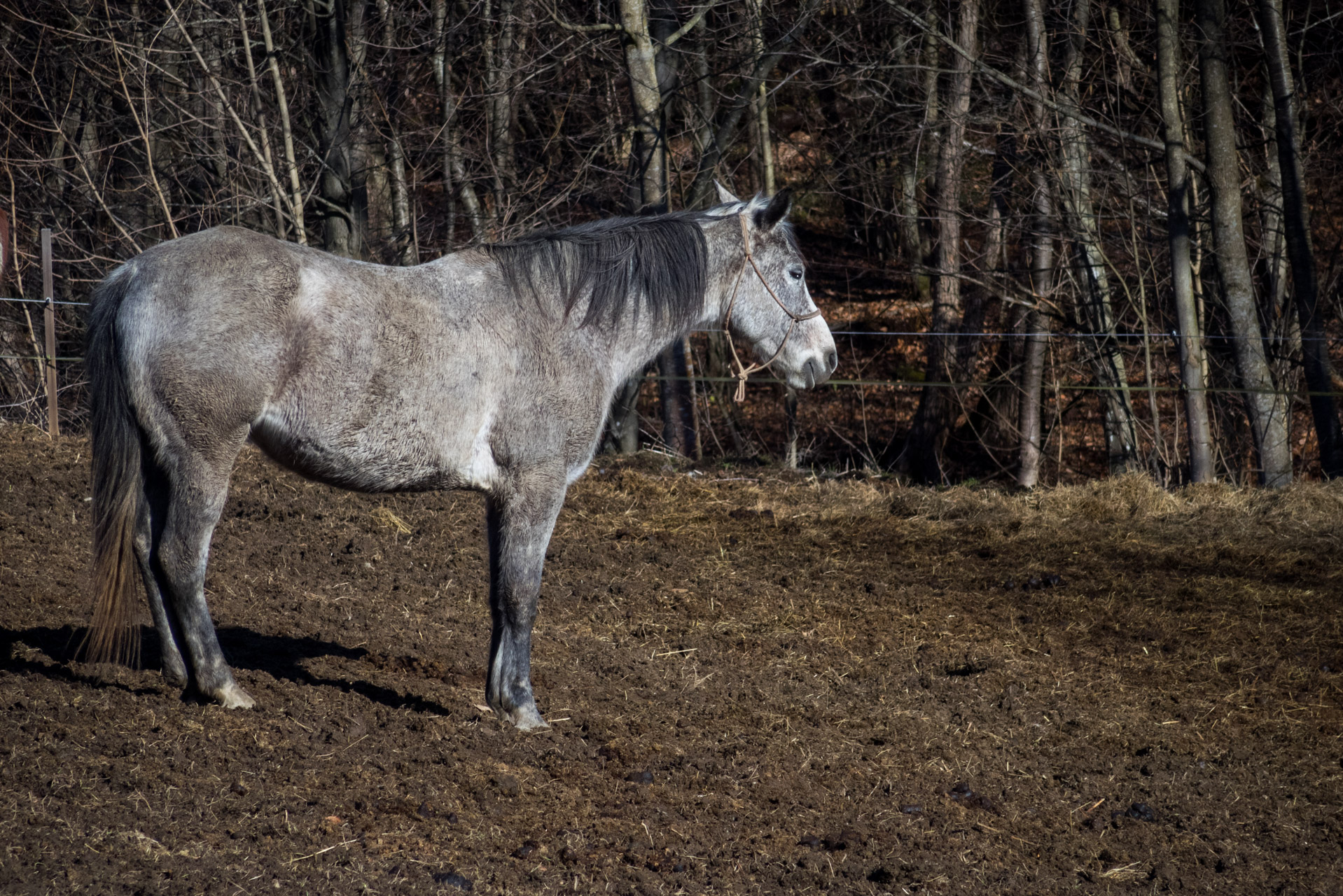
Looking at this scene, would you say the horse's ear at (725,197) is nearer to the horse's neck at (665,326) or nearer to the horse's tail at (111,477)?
the horse's neck at (665,326)

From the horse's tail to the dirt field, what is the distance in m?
0.32

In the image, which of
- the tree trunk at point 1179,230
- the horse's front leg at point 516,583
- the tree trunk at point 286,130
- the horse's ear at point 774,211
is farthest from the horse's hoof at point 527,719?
the tree trunk at point 1179,230

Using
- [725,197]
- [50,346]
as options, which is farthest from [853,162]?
[50,346]

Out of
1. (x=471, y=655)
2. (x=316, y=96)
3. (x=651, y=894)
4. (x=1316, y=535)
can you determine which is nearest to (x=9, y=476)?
(x=471, y=655)

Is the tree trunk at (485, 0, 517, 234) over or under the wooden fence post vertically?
over

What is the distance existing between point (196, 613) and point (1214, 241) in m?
8.83

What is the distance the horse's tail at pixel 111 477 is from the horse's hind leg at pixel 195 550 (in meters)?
0.14

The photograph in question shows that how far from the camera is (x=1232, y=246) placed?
30.2ft

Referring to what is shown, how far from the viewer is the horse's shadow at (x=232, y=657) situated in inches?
166

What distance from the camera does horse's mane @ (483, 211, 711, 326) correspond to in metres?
4.23

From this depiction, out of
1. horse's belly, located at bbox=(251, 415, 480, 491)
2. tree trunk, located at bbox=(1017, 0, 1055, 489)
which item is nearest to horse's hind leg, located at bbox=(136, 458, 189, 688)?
horse's belly, located at bbox=(251, 415, 480, 491)

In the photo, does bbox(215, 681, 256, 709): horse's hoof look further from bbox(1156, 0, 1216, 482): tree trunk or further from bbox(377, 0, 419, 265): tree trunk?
bbox(1156, 0, 1216, 482): tree trunk

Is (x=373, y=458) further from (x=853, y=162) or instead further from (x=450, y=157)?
(x=853, y=162)

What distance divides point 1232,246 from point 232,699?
28.6 ft
